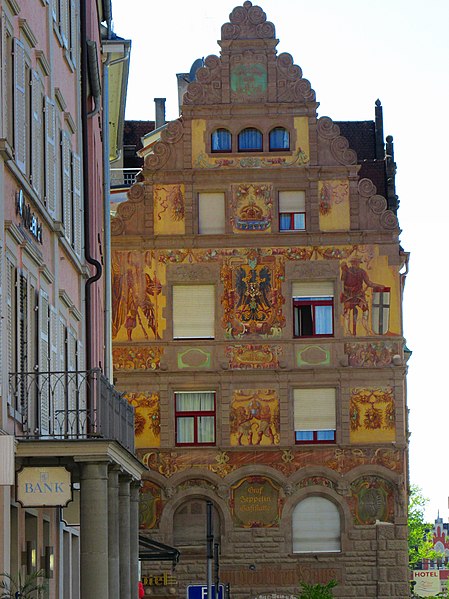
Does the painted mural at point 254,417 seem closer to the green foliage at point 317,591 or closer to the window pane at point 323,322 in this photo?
the window pane at point 323,322

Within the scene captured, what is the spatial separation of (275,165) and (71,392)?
2572cm

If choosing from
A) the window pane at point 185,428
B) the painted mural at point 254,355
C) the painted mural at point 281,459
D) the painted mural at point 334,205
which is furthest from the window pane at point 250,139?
the painted mural at point 281,459

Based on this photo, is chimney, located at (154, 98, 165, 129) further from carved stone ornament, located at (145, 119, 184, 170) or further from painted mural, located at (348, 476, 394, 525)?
painted mural, located at (348, 476, 394, 525)

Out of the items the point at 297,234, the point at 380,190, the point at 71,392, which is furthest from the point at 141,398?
the point at 71,392

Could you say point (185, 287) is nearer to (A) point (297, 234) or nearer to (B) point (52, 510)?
(A) point (297, 234)

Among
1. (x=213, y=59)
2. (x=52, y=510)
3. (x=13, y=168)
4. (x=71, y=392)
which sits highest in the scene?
(x=213, y=59)

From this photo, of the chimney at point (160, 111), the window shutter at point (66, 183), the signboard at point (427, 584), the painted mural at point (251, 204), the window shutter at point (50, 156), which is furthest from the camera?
the signboard at point (427, 584)

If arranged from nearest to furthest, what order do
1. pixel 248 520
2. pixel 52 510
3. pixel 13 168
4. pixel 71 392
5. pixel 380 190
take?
pixel 13 168 < pixel 52 510 < pixel 71 392 < pixel 248 520 < pixel 380 190

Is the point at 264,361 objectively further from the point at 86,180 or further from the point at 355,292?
the point at 86,180

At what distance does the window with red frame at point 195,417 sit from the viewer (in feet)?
163

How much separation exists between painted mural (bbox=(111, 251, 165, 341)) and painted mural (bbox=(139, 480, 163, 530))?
4392mm

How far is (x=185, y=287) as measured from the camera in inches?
1978

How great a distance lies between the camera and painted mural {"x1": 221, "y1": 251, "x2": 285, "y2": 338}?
49.9 m

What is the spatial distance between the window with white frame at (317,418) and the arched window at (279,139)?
7425 mm
